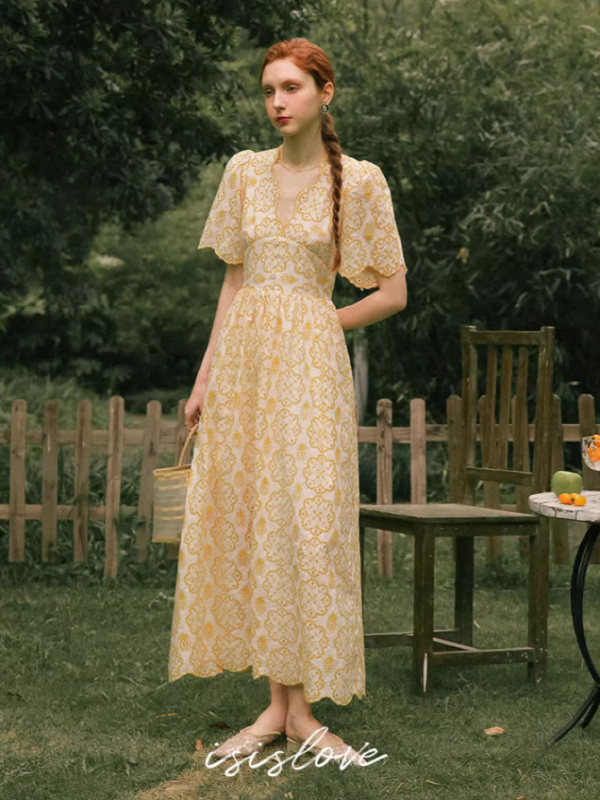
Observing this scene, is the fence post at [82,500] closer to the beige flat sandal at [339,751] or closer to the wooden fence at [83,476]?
the wooden fence at [83,476]

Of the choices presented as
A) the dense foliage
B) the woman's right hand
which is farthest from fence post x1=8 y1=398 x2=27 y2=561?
the woman's right hand

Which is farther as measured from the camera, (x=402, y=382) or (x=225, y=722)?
(x=402, y=382)

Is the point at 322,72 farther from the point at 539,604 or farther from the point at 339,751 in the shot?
the point at 539,604

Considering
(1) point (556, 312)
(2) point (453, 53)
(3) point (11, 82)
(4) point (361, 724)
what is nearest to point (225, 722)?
(4) point (361, 724)

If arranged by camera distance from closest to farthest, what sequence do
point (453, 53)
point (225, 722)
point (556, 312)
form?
point (225, 722), point (556, 312), point (453, 53)

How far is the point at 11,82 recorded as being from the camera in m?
7.76

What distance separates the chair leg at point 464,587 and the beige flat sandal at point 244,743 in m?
1.67

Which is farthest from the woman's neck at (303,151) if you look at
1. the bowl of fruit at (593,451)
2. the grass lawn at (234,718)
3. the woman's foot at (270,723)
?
the grass lawn at (234,718)

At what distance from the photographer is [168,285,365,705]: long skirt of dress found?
3928mm

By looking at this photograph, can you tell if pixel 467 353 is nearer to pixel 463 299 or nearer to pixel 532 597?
pixel 532 597

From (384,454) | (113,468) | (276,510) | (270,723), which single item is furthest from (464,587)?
(113,468)

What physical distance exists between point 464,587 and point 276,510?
1.98 meters

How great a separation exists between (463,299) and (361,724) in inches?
325

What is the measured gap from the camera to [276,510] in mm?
3973
